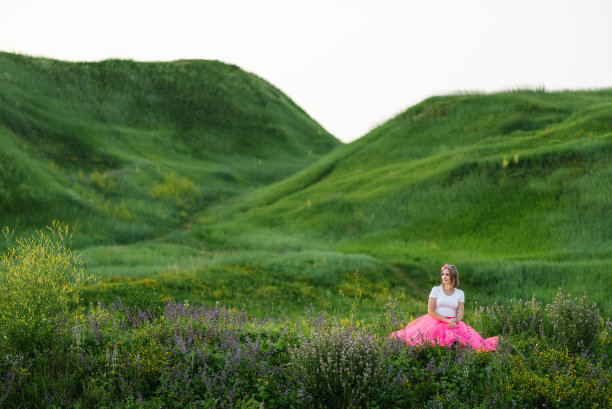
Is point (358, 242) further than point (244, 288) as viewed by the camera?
Yes

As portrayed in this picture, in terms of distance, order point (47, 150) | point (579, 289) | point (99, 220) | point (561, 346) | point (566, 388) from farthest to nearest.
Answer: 1. point (47, 150)
2. point (99, 220)
3. point (579, 289)
4. point (561, 346)
5. point (566, 388)

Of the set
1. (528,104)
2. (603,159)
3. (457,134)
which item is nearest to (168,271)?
(603,159)

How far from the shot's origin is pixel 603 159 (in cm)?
2427

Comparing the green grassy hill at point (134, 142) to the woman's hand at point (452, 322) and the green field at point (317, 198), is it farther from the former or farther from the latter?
the woman's hand at point (452, 322)

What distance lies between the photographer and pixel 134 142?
46.4 m

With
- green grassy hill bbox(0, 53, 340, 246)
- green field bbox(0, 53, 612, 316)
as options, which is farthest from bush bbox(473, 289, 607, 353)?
green grassy hill bbox(0, 53, 340, 246)

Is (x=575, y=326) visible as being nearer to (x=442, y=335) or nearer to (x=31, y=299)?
(x=442, y=335)

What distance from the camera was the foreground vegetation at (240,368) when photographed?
6355 millimetres

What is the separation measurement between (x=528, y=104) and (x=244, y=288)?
107 ft

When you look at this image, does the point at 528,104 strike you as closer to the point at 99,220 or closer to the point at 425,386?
the point at 99,220

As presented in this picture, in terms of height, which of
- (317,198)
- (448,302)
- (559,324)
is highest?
(317,198)

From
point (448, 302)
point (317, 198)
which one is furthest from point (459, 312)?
point (317, 198)

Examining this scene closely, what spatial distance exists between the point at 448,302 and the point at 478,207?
16.9m

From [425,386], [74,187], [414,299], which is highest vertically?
[74,187]
